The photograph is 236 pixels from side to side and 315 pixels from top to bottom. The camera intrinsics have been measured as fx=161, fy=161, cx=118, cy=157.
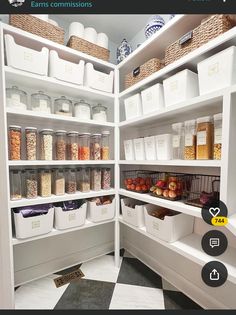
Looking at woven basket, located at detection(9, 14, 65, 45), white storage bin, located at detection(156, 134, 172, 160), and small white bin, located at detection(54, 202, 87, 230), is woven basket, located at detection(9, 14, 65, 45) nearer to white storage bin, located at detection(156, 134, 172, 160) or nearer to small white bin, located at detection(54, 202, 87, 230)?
white storage bin, located at detection(156, 134, 172, 160)

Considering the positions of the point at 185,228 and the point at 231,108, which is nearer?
the point at 231,108

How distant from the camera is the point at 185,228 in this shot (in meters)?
1.00

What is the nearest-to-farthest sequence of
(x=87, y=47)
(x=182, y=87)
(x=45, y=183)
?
(x=182, y=87)
(x=45, y=183)
(x=87, y=47)

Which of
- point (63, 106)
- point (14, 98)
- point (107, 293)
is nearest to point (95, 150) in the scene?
point (63, 106)

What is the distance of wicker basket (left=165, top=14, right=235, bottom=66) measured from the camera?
70 centimetres

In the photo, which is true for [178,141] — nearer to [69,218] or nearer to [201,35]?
[201,35]

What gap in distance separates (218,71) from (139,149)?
2.05ft

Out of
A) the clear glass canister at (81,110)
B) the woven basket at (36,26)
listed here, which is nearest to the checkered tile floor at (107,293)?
the clear glass canister at (81,110)

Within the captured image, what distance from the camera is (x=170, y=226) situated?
923 mm

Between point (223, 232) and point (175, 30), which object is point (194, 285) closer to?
point (223, 232)

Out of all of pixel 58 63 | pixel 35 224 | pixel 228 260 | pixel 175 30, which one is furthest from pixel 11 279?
pixel 175 30

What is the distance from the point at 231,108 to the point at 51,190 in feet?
3.74

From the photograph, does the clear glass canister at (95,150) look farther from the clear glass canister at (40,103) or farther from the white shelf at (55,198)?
the clear glass canister at (40,103)

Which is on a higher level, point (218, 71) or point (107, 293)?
point (218, 71)
